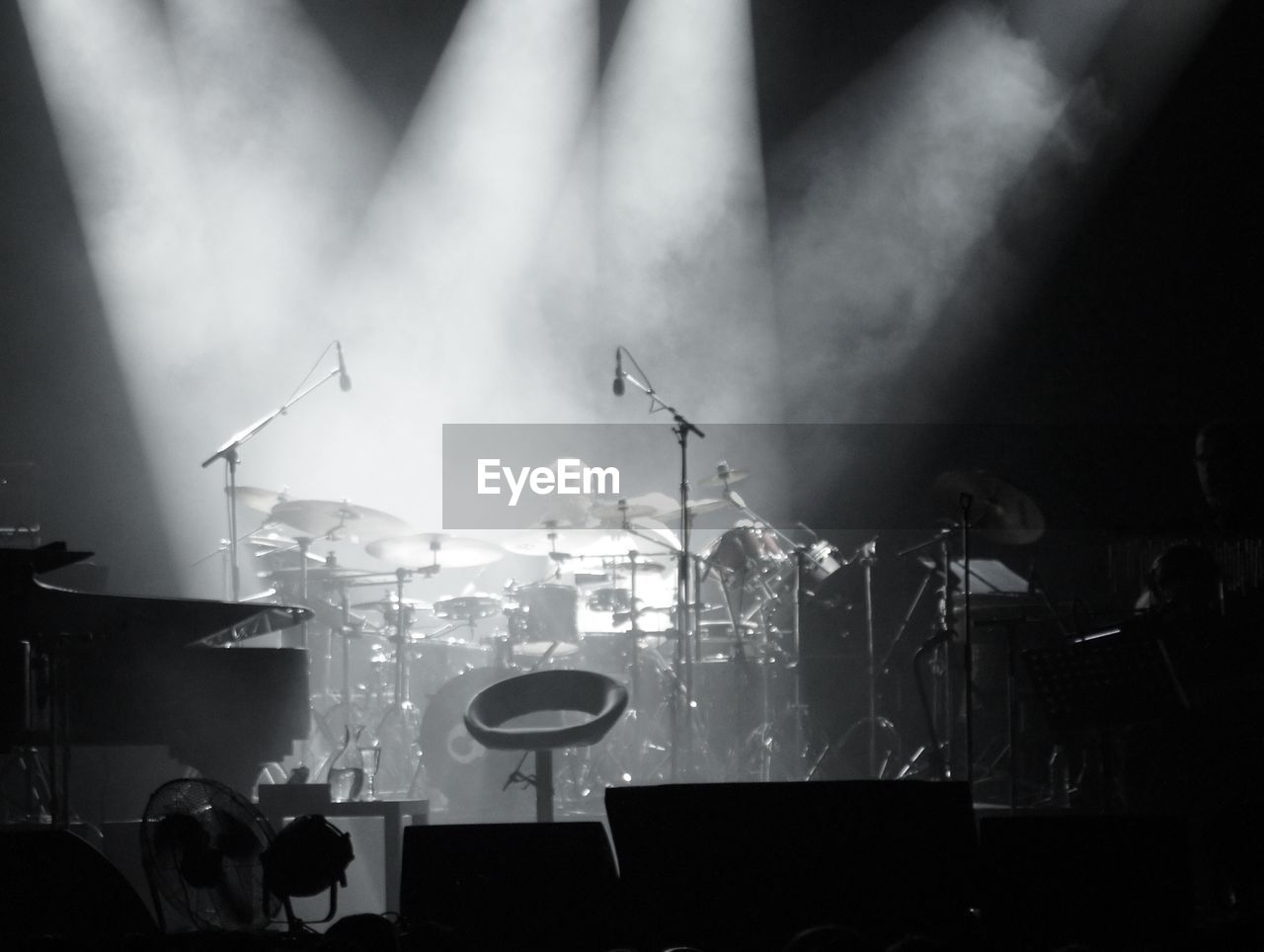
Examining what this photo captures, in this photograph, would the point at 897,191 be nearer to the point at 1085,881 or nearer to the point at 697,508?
the point at 697,508

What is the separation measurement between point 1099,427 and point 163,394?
17.7ft

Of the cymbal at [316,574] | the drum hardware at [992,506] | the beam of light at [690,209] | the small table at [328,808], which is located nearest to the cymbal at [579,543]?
the cymbal at [316,574]

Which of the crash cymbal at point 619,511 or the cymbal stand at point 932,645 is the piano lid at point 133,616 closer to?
the crash cymbal at point 619,511

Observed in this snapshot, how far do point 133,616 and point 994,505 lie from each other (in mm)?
3666

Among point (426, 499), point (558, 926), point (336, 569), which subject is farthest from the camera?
point (426, 499)

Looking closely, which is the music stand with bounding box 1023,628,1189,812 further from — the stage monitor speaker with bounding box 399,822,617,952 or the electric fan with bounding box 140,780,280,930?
the electric fan with bounding box 140,780,280,930

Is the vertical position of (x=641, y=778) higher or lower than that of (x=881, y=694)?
lower

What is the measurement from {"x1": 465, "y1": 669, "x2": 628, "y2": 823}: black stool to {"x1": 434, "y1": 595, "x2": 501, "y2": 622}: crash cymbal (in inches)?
115

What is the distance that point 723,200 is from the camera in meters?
8.09

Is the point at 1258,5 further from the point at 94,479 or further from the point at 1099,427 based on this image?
the point at 94,479

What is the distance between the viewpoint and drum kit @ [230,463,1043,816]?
22.9ft

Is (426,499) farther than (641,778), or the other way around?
(426,499)

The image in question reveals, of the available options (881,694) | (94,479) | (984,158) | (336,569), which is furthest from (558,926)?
(984,158)

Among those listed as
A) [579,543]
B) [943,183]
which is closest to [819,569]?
[579,543]
